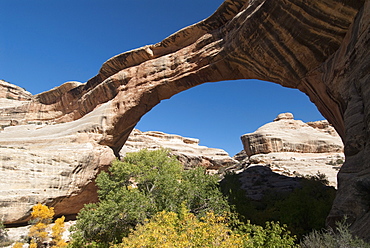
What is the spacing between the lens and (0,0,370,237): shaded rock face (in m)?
7.61

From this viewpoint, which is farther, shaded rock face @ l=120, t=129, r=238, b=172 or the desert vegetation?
shaded rock face @ l=120, t=129, r=238, b=172

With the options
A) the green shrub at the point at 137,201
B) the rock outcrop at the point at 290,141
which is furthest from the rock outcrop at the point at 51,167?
the rock outcrop at the point at 290,141

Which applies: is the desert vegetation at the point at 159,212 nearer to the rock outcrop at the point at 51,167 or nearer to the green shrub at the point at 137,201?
the green shrub at the point at 137,201

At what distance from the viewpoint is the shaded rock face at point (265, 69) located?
7.61m

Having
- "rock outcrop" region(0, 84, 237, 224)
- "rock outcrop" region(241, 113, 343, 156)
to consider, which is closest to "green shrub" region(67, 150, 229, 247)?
"rock outcrop" region(0, 84, 237, 224)

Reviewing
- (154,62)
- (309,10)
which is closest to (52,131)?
(154,62)

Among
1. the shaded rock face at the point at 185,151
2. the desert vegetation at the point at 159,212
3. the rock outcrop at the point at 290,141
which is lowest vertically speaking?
the desert vegetation at the point at 159,212

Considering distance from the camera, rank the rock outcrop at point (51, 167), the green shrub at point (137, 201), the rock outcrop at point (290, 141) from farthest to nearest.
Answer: the rock outcrop at point (290, 141), the rock outcrop at point (51, 167), the green shrub at point (137, 201)

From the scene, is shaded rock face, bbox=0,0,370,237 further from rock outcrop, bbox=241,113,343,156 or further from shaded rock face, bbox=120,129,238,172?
rock outcrop, bbox=241,113,343,156

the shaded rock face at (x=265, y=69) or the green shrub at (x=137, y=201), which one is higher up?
the shaded rock face at (x=265, y=69)

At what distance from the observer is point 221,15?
16047 mm

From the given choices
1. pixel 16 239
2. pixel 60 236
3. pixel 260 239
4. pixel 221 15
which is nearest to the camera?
pixel 260 239

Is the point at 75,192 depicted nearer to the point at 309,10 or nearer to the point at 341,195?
the point at 341,195

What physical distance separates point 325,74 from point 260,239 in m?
9.29
